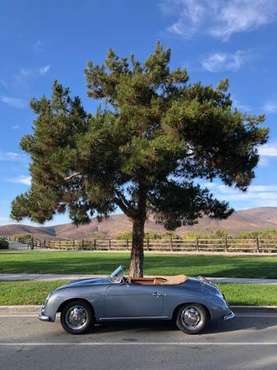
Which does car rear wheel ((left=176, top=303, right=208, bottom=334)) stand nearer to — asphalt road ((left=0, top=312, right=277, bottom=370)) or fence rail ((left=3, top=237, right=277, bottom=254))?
asphalt road ((left=0, top=312, right=277, bottom=370))

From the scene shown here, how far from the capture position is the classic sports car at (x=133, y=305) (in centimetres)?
1007

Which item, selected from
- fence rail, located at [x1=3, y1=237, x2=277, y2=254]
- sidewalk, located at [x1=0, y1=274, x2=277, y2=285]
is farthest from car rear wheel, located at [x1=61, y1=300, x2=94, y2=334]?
fence rail, located at [x1=3, y1=237, x2=277, y2=254]

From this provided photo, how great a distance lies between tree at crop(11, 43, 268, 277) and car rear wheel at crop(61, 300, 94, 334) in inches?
239

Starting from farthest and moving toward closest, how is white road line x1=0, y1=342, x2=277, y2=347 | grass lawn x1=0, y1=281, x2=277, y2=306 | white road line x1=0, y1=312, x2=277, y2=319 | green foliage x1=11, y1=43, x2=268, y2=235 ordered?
green foliage x1=11, y1=43, x2=268, y2=235 < grass lawn x1=0, y1=281, x2=277, y2=306 < white road line x1=0, y1=312, x2=277, y2=319 < white road line x1=0, y1=342, x2=277, y2=347

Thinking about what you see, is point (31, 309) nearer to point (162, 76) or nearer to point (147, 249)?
point (162, 76)

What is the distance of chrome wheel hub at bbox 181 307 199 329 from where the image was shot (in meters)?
10.1

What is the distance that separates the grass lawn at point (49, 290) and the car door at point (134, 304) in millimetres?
3755

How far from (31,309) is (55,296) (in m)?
3.25

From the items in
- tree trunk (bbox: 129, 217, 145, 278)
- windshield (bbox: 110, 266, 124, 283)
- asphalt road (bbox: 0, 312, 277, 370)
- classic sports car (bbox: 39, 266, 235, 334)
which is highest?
tree trunk (bbox: 129, 217, 145, 278)

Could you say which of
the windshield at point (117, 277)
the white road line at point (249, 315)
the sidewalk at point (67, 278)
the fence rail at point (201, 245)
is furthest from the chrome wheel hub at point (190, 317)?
the fence rail at point (201, 245)

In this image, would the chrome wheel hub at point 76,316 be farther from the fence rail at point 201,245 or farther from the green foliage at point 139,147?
the fence rail at point 201,245

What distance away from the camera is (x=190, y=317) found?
10172 mm

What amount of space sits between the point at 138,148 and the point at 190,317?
6631mm

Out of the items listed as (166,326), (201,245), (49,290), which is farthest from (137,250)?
(201,245)
